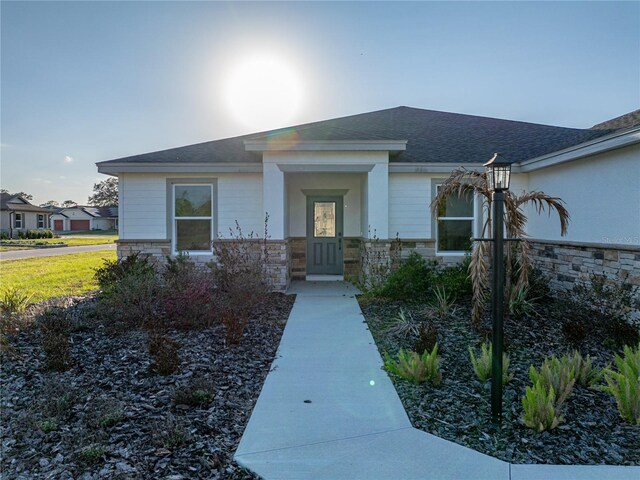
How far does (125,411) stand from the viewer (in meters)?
3.24

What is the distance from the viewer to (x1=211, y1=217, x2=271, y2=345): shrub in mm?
5453

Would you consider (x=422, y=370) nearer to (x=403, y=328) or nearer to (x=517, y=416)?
(x=517, y=416)

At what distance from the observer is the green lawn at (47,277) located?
8.88 meters

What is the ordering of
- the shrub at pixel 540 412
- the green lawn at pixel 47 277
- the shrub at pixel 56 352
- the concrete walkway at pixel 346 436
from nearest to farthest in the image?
the concrete walkway at pixel 346 436, the shrub at pixel 540 412, the shrub at pixel 56 352, the green lawn at pixel 47 277

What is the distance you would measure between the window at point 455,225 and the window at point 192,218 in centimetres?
574

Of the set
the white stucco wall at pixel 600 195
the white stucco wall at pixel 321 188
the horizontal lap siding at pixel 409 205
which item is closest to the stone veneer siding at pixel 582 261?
the white stucco wall at pixel 600 195

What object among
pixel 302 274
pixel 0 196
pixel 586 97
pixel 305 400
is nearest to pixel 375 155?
pixel 302 274

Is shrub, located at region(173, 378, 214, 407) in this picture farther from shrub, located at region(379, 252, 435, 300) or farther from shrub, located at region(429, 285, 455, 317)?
shrub, located at region(379, 252, 435, 300)

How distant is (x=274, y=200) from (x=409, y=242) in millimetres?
3420

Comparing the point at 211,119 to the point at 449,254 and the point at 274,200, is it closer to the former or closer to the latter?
the point at 274,200

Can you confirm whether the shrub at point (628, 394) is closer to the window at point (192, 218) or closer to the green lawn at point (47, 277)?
the window at point (192, 218)

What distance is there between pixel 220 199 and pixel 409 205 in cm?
468

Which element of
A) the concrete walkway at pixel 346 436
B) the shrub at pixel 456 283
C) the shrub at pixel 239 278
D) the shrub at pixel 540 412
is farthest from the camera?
the shrub at pixel 456 283

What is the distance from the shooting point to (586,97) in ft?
35.2
